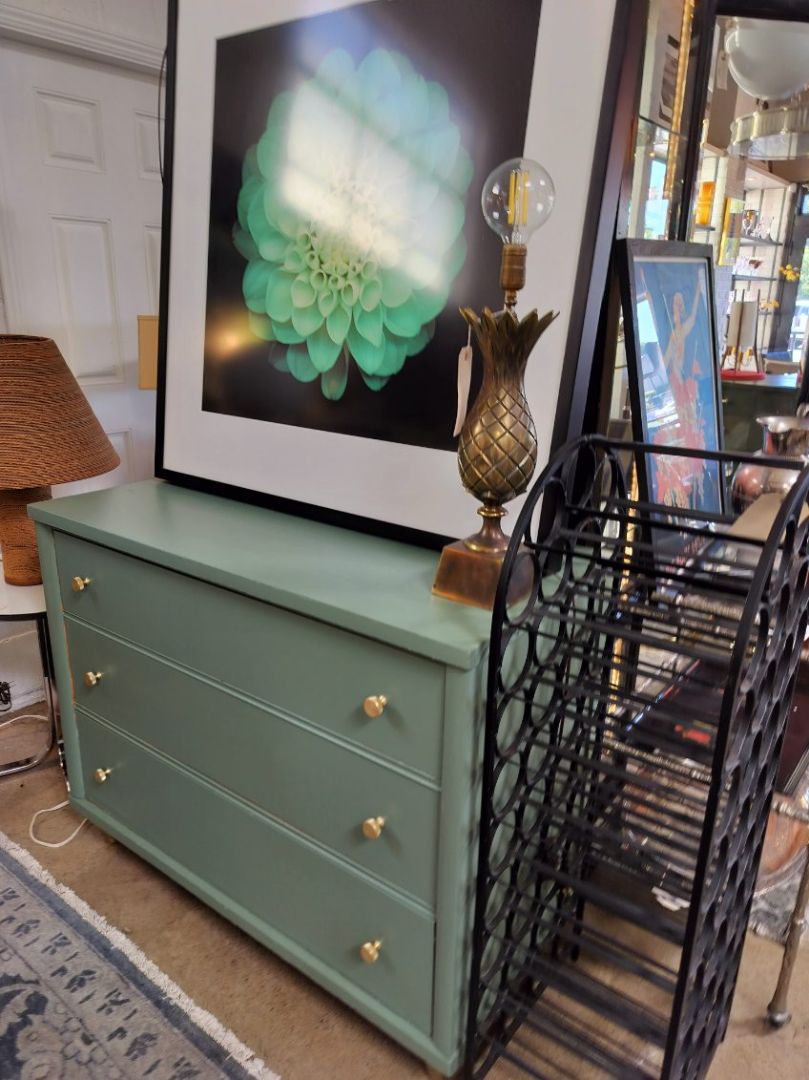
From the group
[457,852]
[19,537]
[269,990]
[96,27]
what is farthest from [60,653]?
[96,27]

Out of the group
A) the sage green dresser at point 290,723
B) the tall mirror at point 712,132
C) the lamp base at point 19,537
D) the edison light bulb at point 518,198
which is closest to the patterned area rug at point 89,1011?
the sage green dresser at point 290,723

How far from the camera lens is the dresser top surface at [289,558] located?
103 cm

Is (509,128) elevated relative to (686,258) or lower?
elevated

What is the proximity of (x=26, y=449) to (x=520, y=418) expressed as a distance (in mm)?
1125

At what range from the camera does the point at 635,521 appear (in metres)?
1.00

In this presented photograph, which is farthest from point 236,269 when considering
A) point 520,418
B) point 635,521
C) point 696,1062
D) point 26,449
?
point 696,1062

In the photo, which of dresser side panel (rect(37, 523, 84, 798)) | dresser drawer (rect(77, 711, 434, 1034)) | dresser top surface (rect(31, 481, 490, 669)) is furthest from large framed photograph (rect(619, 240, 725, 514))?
dresser side panel (rect(37, 523, 84, 798))

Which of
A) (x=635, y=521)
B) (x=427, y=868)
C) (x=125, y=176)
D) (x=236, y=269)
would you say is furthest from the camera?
(x=125, y=176)

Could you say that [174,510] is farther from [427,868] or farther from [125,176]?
[125,176]

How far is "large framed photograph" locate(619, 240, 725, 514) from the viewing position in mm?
1143

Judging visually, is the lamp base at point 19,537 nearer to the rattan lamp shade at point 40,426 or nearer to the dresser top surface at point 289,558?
the rattan lamp shade at point 40,426

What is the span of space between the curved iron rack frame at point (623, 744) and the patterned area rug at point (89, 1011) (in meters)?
0.46

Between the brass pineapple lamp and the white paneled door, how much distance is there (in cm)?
179

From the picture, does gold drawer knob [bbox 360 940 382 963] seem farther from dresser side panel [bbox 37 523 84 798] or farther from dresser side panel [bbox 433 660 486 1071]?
dresser side panel [bbox 37 523 84 798]
